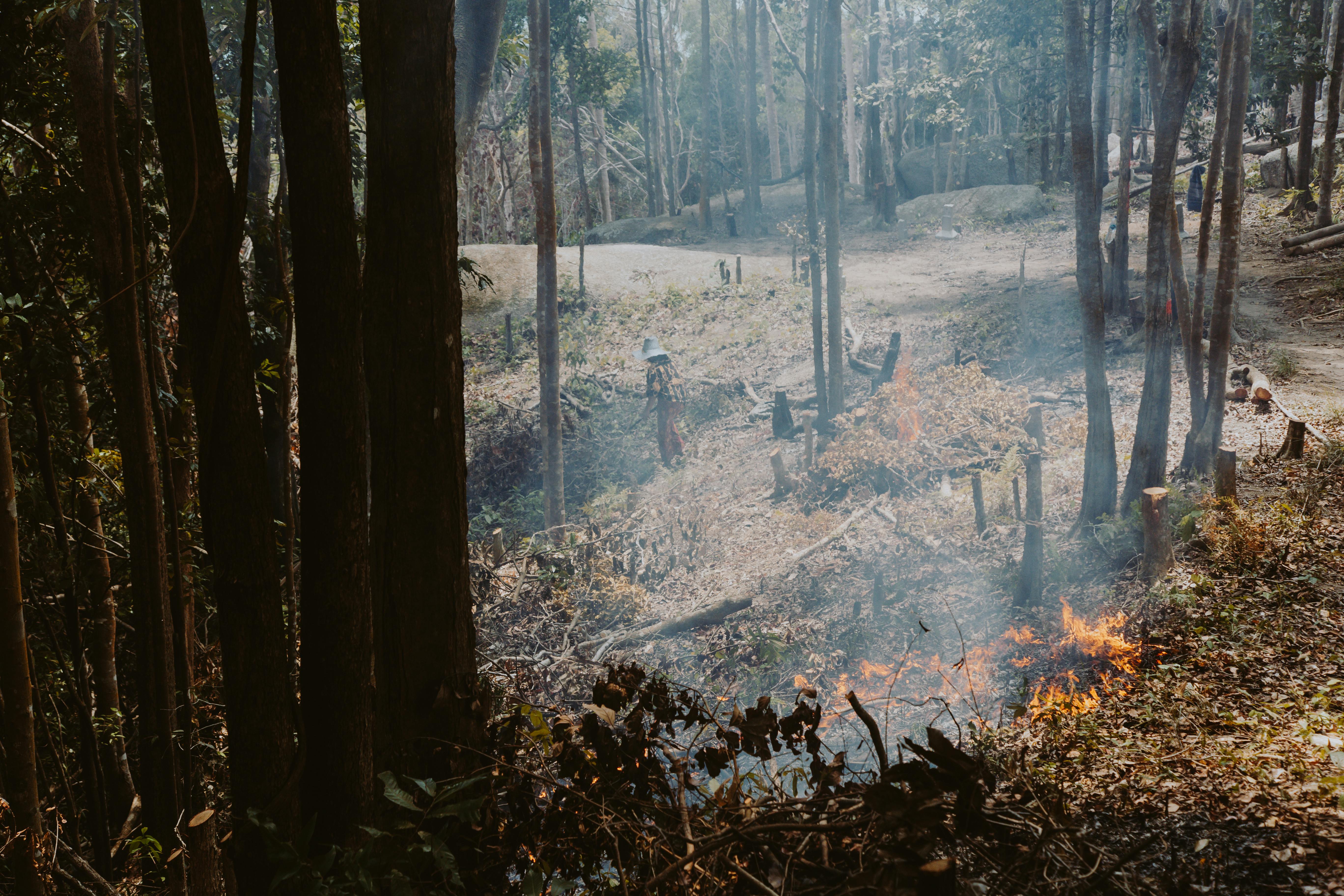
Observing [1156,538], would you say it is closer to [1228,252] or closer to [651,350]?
[1228,252]

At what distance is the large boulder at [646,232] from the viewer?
90.0 ft

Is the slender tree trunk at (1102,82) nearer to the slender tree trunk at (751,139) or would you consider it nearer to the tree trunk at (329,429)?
the slender tree trunk at (751,139)

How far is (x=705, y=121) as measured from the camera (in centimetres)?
2825

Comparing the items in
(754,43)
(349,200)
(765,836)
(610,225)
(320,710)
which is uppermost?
(754,43)

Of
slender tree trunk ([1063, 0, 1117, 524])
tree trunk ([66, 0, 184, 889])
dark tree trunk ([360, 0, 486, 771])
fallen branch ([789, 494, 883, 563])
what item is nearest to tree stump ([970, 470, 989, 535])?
slender tree trunk ([1063, 0, 1117, 524])

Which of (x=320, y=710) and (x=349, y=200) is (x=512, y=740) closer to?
(x=320, y=710)

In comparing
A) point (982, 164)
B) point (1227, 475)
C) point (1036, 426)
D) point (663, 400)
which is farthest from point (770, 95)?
point (1227, 475)

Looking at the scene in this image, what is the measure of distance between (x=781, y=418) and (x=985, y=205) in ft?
48.5

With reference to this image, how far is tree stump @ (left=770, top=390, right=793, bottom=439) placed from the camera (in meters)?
14.0

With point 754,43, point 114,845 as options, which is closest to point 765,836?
point 114,845

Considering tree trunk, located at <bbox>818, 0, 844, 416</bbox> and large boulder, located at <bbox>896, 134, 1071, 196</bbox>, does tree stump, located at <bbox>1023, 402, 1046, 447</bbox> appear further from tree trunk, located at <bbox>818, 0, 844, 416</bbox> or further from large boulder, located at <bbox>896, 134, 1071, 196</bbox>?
large boulder, located at <bbox>896, 134, 1071, 196</bbox>

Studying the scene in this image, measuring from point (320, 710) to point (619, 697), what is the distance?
2.79 ft

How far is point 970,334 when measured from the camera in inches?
615

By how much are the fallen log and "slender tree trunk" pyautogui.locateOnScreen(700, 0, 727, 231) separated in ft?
56.2
